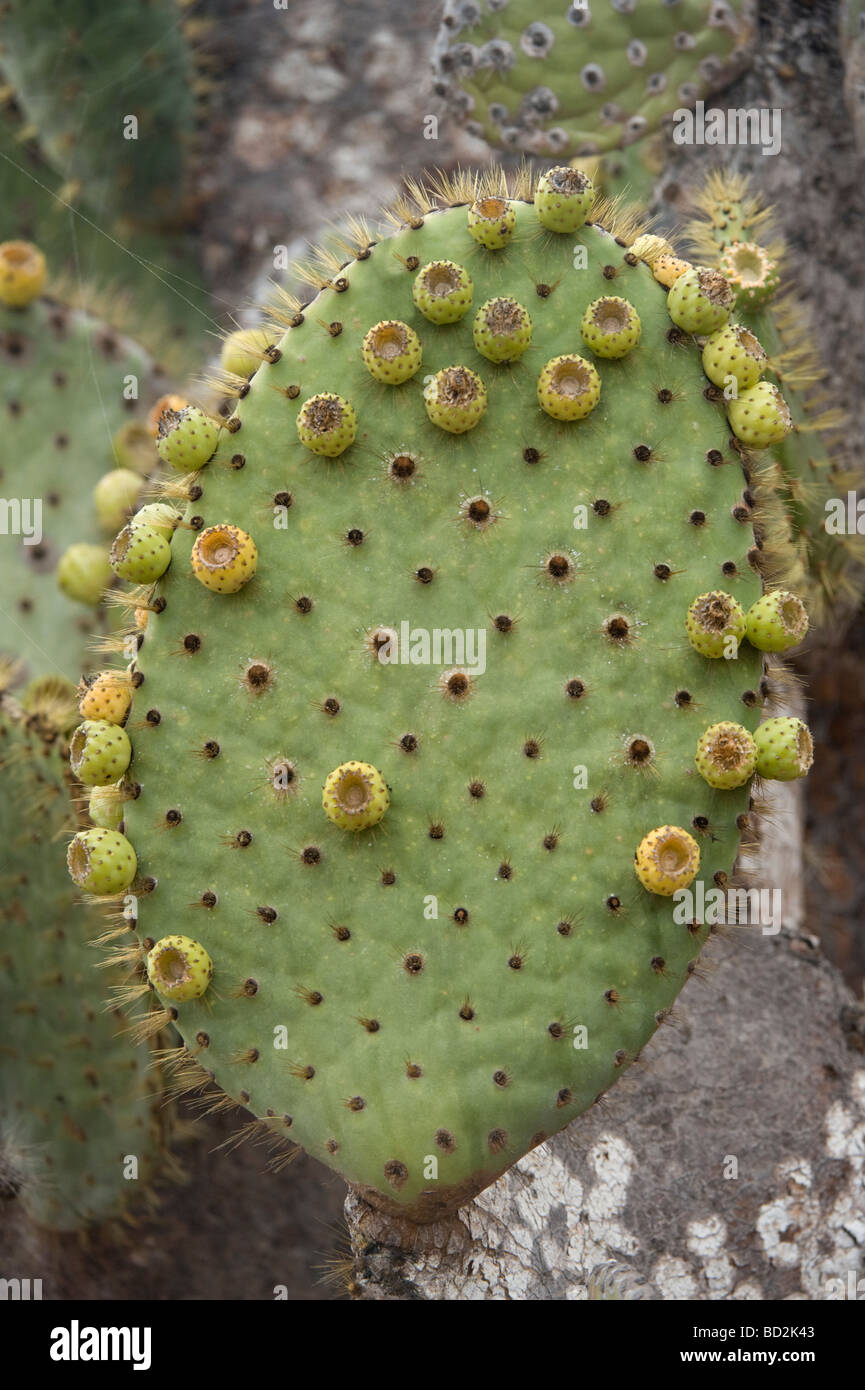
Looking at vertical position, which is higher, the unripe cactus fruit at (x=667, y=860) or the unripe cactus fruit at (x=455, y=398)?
the unripe cactus fruit at (x=455, y=398)

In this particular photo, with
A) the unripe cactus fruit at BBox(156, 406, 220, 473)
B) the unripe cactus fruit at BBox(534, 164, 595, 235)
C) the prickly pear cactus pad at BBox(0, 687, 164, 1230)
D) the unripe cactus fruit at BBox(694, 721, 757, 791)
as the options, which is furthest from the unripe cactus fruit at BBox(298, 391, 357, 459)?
the prickly pear cactus pad at BBox(0, 687, 164, 1230)

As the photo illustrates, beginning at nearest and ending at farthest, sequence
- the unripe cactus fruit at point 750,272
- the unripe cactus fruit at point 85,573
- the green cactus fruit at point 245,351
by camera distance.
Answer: the green cactus fruit at point 245,351 → the unripe cactus fruit at point 750,272 → the unripe cactus fruit at point 85,573

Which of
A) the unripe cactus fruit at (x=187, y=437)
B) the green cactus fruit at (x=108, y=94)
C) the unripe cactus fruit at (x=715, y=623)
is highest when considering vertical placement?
the green cactus fruit at (x=108, y=94)

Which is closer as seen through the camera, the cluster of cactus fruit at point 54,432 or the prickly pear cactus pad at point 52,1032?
the prickly pear cactus pad at point 52,1032

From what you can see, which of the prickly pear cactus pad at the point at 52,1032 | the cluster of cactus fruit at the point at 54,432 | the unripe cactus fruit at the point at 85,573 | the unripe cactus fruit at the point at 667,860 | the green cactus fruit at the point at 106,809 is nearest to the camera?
the unripe cactus fruit at the point at 667,860

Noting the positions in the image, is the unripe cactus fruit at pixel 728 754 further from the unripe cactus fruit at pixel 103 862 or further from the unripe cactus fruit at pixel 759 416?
the unripe cactus fruit at pixel 103 862

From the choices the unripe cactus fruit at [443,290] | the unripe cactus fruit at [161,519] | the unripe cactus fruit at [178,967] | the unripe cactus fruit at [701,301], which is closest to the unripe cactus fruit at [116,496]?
the unripe cactus fruit at [161,519]
